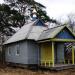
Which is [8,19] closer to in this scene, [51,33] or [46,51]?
[46,51]

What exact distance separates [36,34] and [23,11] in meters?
19.8

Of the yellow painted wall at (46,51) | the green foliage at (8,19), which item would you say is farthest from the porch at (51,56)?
the green foliage at (8,19)

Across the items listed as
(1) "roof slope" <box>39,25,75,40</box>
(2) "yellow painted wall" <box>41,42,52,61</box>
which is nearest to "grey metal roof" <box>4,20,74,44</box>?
(1) "roof slope" <box>39,25,75,40</box>

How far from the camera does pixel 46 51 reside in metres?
27.1

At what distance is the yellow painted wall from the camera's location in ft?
88.1

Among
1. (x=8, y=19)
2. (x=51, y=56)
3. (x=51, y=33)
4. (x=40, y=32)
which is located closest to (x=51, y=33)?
(x=51, y=33)

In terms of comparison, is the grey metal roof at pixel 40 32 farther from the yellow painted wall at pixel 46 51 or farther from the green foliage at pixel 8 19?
the green foliage at pixel 8 19

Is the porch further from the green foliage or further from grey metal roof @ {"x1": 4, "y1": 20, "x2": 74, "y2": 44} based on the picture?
the green foliage

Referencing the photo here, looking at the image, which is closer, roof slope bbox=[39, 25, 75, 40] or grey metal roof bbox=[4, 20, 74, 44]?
roof slope bbox=[39, 25, 75, 40]

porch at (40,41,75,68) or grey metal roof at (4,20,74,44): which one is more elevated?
grey metal roof at (4,20,74,44)

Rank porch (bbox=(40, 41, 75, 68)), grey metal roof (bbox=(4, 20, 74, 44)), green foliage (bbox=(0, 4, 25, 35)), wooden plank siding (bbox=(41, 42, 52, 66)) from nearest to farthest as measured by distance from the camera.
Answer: grey metal roof (bbox=(4, 20, 74, 44))
porch (bbox=(40, 41, 75, 68))
wooden plank siding (bbox=(41, 42, 52, 66))
green foliage (bbox=(0, 4, 25, 35))

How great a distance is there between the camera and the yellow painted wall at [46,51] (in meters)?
26.9

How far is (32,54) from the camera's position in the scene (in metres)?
26.7

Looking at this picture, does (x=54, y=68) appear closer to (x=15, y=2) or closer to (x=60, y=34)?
(x=60, y=34)
